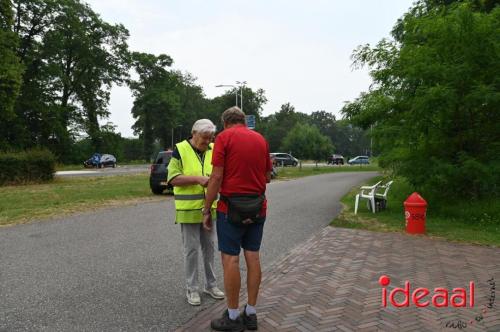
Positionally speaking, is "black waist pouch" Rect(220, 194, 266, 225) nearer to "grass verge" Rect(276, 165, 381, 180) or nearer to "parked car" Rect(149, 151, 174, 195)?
"parked car" Rect(149, 151, 174, 195)

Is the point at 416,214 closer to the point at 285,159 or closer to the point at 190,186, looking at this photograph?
the point at 190,186

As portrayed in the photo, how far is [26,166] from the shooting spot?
20797 millimetres

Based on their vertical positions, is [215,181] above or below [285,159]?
above

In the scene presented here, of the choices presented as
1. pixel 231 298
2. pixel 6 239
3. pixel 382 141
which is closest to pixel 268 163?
pixel 231 298

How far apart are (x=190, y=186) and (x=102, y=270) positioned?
2.10 m

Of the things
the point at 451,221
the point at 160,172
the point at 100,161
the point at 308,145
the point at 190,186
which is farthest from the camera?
the point at 100,161

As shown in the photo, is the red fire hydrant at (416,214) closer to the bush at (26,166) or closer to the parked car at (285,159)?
the bush at (26,166)

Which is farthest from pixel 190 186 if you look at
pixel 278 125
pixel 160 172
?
pixel 278 125

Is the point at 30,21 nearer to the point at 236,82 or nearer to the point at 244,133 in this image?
the point at 236,82

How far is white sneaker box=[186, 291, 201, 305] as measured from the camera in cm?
415

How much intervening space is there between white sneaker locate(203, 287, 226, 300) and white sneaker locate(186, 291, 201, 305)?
19 cm

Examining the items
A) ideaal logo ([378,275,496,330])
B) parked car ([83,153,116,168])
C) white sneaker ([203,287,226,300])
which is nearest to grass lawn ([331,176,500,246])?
ideaal logo ([378,275,496,330])

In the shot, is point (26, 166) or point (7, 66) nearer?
point (26, 166)

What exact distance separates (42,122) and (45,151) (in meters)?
16.5
